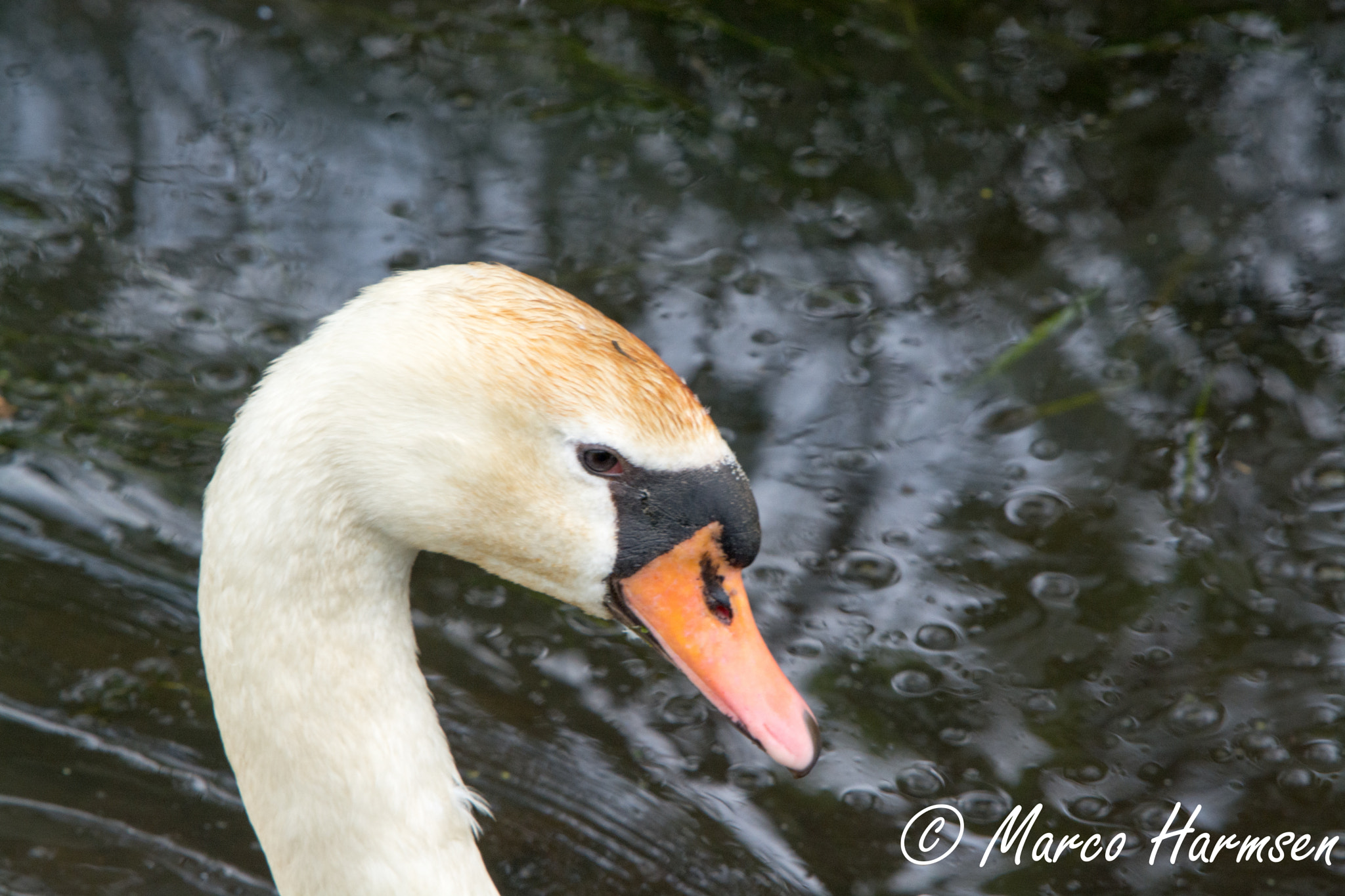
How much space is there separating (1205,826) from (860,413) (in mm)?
1563

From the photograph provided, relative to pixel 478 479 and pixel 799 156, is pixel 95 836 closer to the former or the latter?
pixel 478 479

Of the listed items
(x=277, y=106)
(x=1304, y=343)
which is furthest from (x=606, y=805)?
(x=277, y=106)

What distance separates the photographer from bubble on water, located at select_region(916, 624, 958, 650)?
11.8 feet

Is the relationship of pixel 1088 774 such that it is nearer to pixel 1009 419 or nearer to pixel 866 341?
pixel 1009 419

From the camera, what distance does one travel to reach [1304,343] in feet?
13.9

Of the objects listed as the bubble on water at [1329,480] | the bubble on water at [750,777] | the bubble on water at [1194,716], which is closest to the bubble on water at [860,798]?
the bubble on water at [750,777]

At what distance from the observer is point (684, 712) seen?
3459 mm

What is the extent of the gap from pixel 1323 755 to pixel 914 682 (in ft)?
3.26

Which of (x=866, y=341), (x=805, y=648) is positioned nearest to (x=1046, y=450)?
(x=866, y=341)

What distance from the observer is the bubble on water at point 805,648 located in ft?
11.7

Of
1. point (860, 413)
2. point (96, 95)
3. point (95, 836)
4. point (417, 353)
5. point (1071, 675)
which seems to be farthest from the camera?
point (96, 95)

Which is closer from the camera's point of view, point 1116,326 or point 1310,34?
point 1116,326

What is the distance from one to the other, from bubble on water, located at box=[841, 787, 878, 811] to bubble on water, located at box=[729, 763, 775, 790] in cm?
18

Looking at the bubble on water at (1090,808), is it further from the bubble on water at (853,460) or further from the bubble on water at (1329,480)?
the bubble on water at (1329,480)
